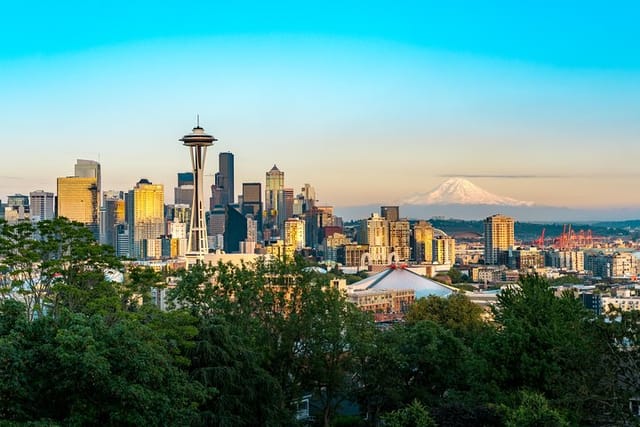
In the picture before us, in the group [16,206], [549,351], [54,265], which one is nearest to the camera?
[54,265]

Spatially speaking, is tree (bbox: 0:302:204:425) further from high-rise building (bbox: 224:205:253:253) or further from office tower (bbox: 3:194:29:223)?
high-rise building (bbox: 224:205:253:253)

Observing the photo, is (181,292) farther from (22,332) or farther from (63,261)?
(22,332)

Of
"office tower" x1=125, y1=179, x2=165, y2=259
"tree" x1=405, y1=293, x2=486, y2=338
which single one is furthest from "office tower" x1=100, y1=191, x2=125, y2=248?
"tree" x1=405, y1=293, x2=486, y2=338

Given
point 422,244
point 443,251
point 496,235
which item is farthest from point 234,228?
point 496,235

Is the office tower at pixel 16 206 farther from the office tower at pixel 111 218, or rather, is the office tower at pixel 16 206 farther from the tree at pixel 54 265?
the tree at pixel 54 265

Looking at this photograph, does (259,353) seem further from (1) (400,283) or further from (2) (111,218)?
(2) (111,218)

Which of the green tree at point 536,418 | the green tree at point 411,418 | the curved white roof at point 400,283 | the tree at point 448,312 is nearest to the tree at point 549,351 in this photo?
the green tree at point 536,418
